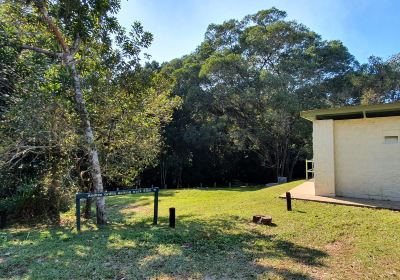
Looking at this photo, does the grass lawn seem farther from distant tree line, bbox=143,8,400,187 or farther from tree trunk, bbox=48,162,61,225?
distant tree line, bbox=143,8,400,187

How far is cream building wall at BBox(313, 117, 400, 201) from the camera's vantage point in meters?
8.50

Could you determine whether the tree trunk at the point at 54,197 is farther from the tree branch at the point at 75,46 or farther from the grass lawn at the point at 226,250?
the tree branch at the point at 75,46

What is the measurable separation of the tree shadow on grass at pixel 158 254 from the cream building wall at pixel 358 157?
3.87 m

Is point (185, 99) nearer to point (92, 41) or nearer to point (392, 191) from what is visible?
point (92, 41)

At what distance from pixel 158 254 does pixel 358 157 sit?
22.1 ft

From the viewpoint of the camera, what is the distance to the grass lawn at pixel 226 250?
4207 mm

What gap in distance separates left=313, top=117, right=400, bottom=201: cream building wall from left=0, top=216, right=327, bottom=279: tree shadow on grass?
387 centimetres

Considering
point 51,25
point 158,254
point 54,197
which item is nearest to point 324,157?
point 158,254

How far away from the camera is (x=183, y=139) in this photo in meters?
22.6

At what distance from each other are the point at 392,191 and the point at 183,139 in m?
15.6

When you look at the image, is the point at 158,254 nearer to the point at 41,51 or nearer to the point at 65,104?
the point at 65,104

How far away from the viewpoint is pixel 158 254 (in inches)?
192

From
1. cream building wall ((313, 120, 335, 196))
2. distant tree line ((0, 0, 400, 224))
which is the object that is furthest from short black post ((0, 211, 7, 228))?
cream building wall ((313, 120, 335, 196))

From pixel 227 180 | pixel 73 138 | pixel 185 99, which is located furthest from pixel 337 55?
pixel 73 138
